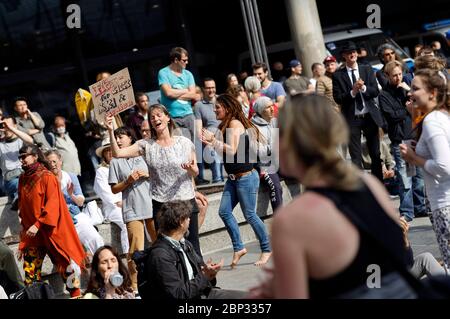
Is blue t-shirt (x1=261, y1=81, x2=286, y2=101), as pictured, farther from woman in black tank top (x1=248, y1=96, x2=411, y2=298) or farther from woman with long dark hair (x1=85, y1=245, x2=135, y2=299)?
woman in black tank top (x1=248, y1=96, x2=411, y2=298)

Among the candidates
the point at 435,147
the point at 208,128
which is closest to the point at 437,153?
the point at 435,147

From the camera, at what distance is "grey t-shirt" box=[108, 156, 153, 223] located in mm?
8969

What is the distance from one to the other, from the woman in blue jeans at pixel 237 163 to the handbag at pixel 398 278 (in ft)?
19.3

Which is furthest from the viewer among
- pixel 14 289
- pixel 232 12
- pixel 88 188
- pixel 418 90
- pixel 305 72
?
pixel 232 12

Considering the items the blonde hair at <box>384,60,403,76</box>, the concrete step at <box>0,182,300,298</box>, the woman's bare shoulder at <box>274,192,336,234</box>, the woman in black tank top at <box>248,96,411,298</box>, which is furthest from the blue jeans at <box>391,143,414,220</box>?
the woman's bare shoulder at <box>274,192,336,234</box>

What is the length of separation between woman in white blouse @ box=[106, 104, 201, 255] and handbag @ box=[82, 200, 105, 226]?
1798 millimetres

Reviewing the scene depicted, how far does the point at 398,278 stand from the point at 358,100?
27.2 feet

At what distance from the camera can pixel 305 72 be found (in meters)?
16.6

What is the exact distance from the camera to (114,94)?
8703 mm

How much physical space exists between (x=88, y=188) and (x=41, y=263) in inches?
186

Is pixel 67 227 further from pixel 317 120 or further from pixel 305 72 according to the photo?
pixel 305 72

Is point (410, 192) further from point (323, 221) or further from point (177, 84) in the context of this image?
point (323, 221)

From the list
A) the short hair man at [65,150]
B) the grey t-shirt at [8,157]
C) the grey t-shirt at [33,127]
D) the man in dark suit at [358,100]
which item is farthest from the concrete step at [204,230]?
the short hair man at [65,150]
